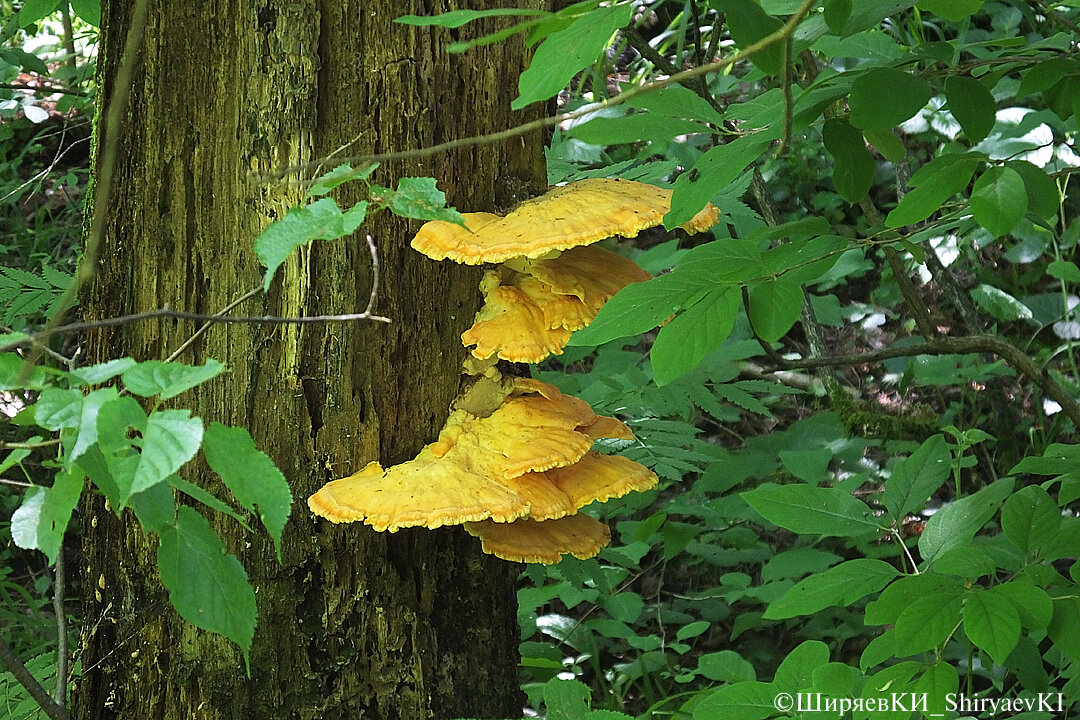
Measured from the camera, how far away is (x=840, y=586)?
6.01 ft

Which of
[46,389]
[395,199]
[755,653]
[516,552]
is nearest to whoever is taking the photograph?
[46,389]

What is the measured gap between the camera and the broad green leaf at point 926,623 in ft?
5.32

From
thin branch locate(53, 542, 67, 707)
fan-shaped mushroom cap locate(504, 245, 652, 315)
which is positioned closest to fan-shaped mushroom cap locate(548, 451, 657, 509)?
fan-shaped mushroom cap locate(504, 245, 652, 315)

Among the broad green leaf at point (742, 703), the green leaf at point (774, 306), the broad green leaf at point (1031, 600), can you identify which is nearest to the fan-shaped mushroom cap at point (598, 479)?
the broad green leaf at point (742, 703)

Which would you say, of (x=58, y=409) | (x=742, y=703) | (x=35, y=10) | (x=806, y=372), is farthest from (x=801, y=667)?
(x=806, y=372)

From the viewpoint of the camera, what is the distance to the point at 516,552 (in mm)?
2164

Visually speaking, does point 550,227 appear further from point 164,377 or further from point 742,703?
point 742,703

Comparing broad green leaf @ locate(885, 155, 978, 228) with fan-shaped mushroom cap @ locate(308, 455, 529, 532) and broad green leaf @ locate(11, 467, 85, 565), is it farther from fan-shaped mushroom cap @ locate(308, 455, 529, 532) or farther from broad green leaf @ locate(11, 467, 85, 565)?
broad green leaf @ locate(11, 467, 85, 565)

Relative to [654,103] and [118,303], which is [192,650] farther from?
[654,103]

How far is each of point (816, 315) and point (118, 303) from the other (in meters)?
3.35

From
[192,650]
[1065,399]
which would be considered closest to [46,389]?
[192,650]

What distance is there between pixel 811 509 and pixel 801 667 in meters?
0.35

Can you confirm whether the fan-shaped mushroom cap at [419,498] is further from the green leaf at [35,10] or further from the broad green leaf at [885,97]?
the green leaf at [35,10]

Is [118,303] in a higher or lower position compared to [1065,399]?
higher
